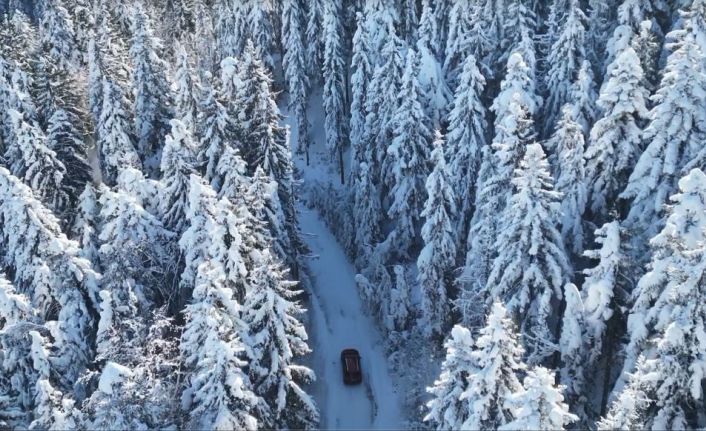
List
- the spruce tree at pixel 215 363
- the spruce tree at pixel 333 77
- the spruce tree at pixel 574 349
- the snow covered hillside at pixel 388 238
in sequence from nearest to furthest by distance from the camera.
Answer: the snow covered hillside at pixel 388 238 < the spruce tree at pixel 215 363 < the spruce tree at pixel 574 349 < the spruce tree at pixel 333 77

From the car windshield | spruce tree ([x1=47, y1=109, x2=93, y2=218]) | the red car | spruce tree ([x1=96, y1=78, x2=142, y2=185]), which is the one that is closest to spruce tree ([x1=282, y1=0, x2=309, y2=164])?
spruce tree ([x1=96, y1=78, x2=142, y2=185])

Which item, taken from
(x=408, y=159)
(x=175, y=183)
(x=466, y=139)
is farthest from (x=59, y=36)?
(x=466, y=139)

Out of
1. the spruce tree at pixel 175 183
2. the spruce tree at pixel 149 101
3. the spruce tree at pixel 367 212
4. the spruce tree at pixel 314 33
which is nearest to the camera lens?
the spruce tree at pixel 175 183

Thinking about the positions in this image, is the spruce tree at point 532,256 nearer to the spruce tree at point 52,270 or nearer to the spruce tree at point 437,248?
the spruce tree at point 437,248

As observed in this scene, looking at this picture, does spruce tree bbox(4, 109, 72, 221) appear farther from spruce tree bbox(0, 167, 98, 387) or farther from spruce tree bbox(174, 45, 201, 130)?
spruce tree bbox(174, 45, 201, 130)

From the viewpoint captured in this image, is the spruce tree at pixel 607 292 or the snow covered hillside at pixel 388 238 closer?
the snow covered hillside at pixel 388 238

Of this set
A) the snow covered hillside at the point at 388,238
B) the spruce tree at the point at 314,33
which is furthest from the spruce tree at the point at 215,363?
the spruce tree at the point at 314,33

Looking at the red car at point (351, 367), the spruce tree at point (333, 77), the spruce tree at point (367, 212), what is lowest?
the red car at point (351, 367)

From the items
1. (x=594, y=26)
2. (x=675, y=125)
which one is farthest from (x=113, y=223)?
(x=594, y=26)
